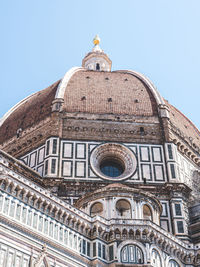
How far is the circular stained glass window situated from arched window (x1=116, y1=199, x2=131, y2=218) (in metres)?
5.79

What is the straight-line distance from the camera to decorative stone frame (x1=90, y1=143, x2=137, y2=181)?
96.5 feet

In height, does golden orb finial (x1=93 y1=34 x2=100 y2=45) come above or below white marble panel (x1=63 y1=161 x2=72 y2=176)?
above

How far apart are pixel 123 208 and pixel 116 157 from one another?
6680 millimetres

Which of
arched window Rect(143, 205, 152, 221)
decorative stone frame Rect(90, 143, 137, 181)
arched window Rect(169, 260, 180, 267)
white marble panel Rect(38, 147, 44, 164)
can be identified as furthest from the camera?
white marble panel Rect(38, 147, 44, 164)

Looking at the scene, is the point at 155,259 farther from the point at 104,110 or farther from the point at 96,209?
the point at 104,110

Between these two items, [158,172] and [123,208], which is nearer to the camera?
[123,208]

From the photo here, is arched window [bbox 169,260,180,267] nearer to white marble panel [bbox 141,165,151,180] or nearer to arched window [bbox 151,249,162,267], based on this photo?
arched window [bbox 151,249,162,267]

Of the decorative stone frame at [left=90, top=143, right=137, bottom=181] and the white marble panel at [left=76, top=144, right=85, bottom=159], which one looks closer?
the decorative stone frame at [left=90, top=143, right=137, bottom=181]

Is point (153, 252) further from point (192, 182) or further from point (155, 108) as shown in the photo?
point (155, 108)

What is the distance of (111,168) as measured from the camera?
31.0 meters

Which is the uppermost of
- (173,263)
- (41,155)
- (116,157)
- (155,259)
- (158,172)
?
(116,157)

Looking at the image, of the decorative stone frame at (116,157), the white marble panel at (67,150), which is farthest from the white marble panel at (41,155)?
the decorative stone frame at (116,157)

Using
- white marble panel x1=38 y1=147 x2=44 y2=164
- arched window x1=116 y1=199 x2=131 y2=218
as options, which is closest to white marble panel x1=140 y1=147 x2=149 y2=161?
arched window x1=116 y1=199 x2=131 y2=218

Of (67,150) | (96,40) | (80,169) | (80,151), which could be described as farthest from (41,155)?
(96,40)
